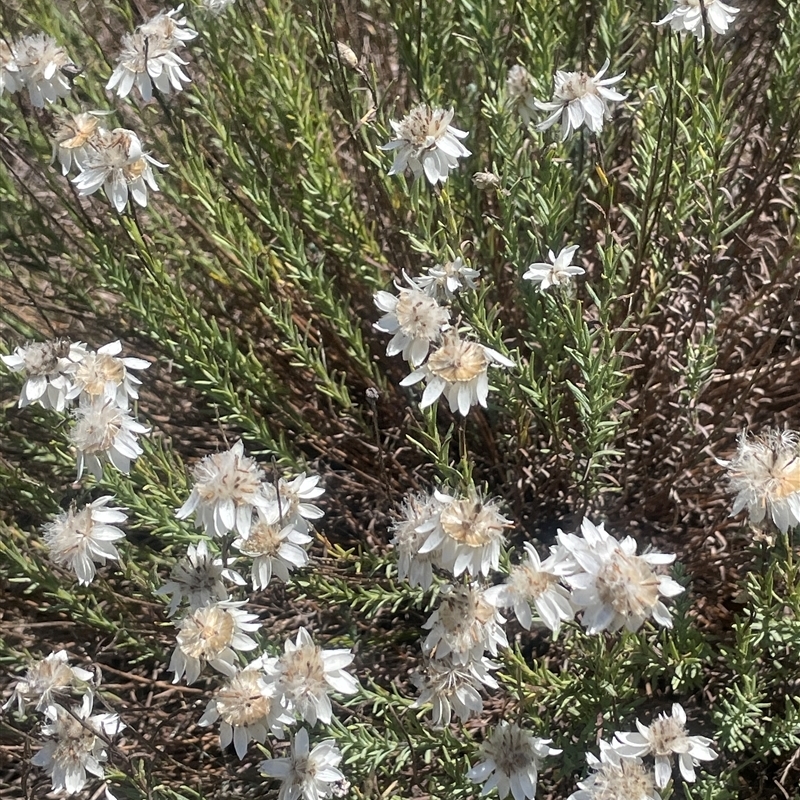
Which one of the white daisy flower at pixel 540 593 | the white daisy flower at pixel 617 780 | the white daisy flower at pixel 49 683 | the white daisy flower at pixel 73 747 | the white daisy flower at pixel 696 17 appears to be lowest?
the white daisy flower at pixel 73 747

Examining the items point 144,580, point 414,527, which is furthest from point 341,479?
point 414,527

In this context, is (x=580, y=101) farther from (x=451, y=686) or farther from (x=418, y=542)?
(x=451, y=686)

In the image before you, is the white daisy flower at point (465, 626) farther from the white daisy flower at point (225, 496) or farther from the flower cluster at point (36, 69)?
the flower cluster at point (36, 69)

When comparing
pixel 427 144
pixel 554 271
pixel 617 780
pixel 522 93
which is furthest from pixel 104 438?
pixel 522 93

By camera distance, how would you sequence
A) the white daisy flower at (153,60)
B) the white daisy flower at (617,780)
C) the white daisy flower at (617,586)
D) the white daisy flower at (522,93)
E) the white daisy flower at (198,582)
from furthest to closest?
the white daisy flower at (522,93), the white daisy flower at (153,60), the white daisy flower at (198,582), the white daisy flower at (617,780), the white daisy flower at (617,586)

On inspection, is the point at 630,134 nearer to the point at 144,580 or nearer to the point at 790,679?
the point at 790,679

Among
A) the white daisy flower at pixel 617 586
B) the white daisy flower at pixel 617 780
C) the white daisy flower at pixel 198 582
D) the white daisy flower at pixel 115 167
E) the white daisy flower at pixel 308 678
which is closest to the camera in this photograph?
the white daisy flower at pixel 617 586

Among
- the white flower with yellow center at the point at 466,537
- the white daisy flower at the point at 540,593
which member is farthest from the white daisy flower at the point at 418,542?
the white daisy flower at the point at 540,593
